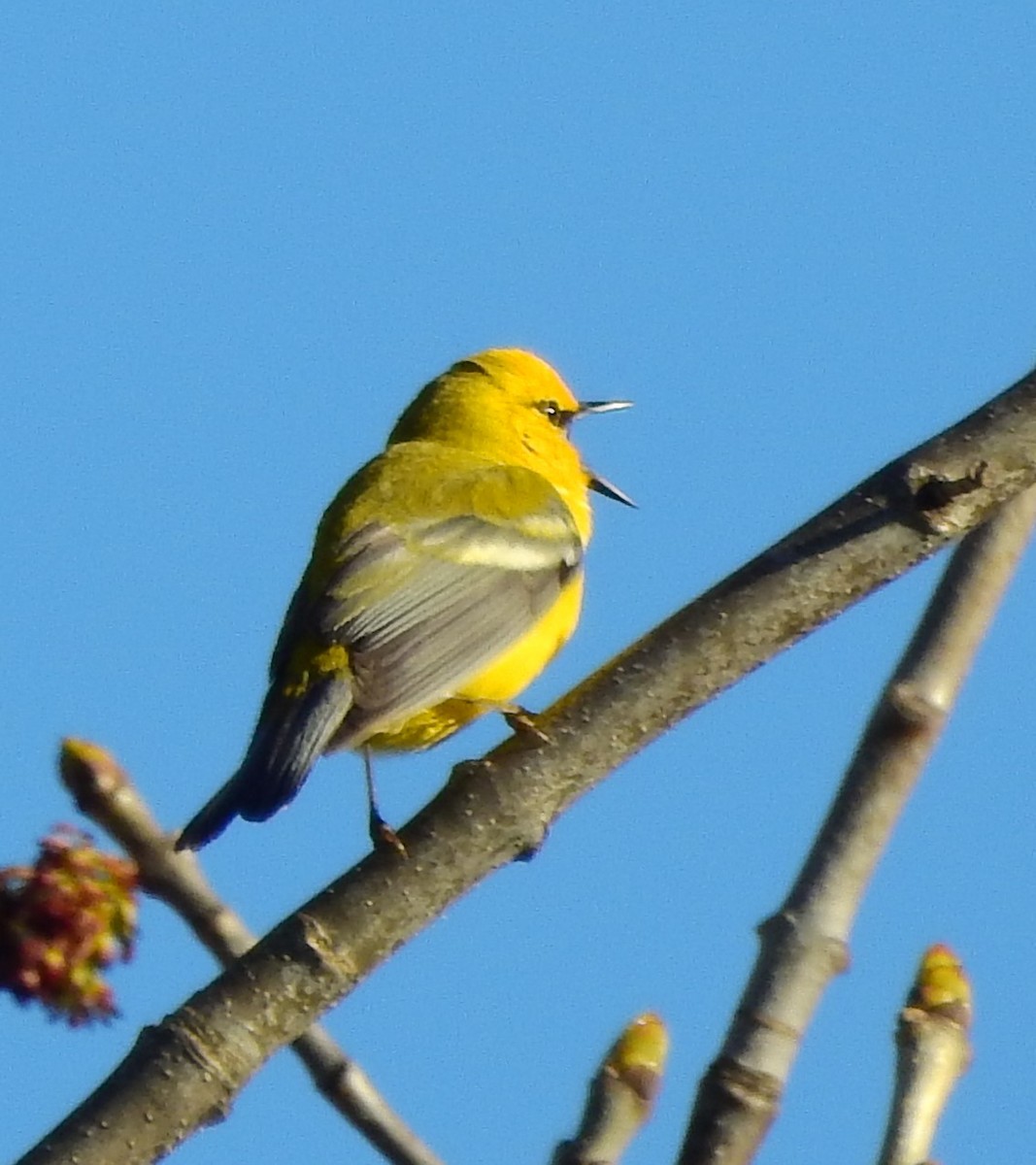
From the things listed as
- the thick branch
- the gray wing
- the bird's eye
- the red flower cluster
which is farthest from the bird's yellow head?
the red flower cluster

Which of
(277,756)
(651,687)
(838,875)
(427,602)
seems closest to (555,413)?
(427,602)

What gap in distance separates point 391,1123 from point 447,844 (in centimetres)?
40

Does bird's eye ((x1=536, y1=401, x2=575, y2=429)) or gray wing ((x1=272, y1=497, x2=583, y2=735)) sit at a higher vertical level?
bird's eye ((x1=536, y1=401, x2=575, y2=429))

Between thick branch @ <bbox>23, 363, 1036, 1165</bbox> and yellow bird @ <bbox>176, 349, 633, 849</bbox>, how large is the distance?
841mm

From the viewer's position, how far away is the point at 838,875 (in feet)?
8.09

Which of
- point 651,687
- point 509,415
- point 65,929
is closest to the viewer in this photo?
point 65,929

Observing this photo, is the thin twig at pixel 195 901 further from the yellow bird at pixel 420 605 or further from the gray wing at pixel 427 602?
the gray wing at pixel 427 602

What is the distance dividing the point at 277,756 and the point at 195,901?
1313 millimetres

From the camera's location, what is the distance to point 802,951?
240 cm

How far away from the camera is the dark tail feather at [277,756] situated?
11.7 ft

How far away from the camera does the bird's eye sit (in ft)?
20.5

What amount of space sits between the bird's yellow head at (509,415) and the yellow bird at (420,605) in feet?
0.03

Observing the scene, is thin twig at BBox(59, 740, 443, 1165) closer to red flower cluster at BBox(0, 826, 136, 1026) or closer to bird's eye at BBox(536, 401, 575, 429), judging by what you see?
red flower cluster at BBox(0, 826, 136, 1026)

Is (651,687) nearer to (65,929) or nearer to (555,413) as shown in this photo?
(65,929)
